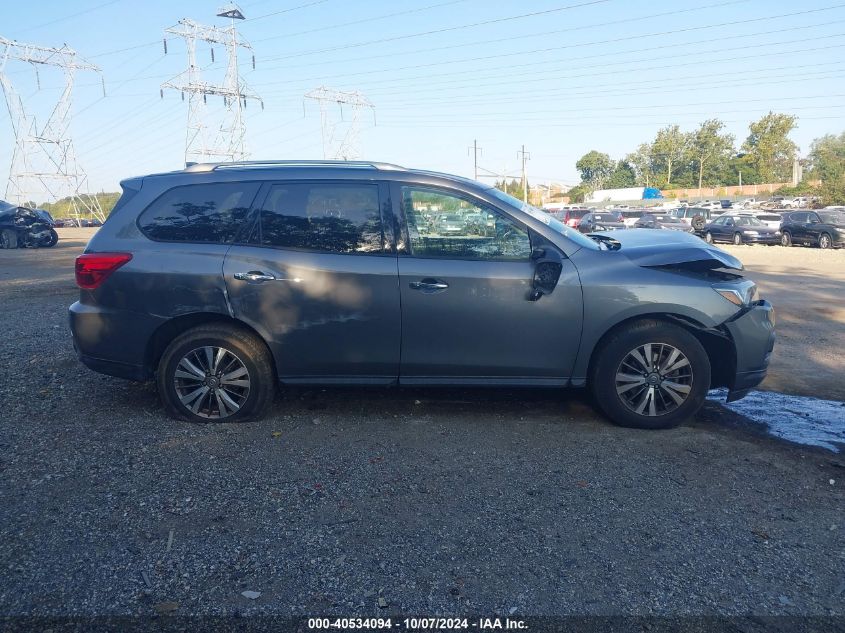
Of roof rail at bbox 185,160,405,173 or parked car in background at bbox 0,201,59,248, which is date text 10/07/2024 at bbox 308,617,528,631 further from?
parked car in background at bbox 0,201,59,248

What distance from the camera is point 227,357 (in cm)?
476

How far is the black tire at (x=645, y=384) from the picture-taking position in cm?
464

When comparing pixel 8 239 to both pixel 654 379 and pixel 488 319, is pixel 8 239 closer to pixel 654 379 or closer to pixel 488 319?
pixel 488 319

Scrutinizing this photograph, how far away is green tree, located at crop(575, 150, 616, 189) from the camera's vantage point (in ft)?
427

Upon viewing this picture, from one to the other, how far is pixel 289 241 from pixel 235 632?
9.38ft

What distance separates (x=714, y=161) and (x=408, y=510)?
114 metres

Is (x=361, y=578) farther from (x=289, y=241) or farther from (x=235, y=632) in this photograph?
(x=289, y=241)

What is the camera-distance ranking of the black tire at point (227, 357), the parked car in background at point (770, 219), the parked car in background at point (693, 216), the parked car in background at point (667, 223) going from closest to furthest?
the black tire at point (227, 357)
the parked car in background at point (770, 219)
the parked car in background at point (667, 223)
the parked car in background at point (693, 216)

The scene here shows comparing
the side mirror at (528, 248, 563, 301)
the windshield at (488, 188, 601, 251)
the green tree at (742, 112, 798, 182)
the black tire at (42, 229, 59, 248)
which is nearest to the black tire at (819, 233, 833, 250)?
the windshield at (488, 188, 601, 251)

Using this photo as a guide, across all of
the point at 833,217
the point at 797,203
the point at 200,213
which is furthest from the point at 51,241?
the point at 797,203

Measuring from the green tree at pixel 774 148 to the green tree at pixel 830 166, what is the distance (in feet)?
12.7

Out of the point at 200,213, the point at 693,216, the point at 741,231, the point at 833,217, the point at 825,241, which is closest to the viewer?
the point at 200,213

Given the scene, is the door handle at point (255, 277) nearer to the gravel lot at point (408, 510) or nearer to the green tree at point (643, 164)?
the gravel lot at point (408, 510)

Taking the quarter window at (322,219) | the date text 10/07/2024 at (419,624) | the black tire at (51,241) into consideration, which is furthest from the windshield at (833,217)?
the black tire at (51,241)
